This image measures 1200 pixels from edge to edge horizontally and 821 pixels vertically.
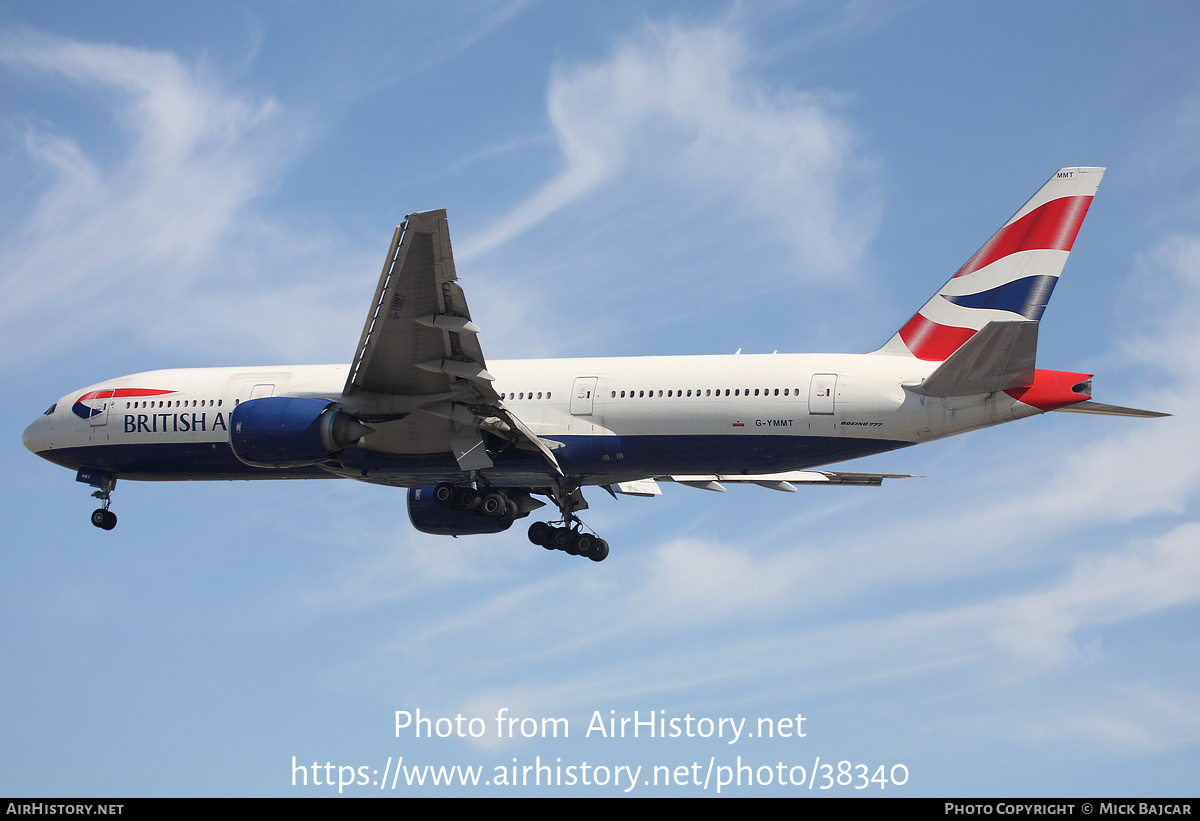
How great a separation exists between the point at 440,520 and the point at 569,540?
3895 millimetres

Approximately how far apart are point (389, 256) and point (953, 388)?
38.4 feet

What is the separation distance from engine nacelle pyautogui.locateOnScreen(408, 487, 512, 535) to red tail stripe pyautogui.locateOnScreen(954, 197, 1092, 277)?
14560mm

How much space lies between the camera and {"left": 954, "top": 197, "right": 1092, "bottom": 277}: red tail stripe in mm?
27375

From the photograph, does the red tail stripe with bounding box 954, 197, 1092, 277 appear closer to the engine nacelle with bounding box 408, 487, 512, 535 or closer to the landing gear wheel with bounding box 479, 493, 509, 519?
the landing gear wheel with bounding box 479, 493, 509, 519

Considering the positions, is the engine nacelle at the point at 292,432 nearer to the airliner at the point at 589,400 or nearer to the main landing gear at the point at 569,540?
the airliner at the point at 589,400

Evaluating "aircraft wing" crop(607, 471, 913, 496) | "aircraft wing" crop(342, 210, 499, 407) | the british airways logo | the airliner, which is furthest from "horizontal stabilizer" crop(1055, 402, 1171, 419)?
the british airways logo

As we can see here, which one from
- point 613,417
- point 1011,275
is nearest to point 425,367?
point 613,417

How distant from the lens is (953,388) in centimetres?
2508

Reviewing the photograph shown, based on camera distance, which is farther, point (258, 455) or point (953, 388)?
point (258, 455)

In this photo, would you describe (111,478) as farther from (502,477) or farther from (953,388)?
(953,388)

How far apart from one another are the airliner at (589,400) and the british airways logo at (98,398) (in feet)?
1.13
